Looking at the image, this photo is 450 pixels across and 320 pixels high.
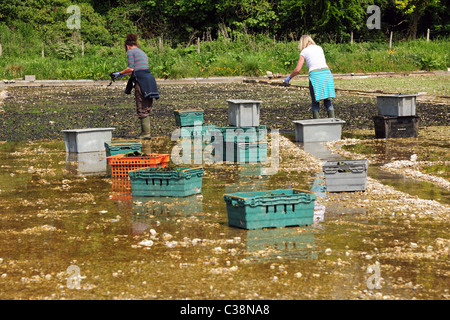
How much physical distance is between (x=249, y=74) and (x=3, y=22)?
2236cm

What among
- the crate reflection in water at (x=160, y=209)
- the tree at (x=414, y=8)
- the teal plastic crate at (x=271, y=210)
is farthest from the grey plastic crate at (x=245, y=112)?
the tree at (x=414, y=8)

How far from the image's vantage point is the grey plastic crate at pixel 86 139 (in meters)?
11.9

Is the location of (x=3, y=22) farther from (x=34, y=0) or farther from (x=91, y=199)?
(x=91, y=199)

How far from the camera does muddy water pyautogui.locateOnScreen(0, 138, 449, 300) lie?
4.86 m

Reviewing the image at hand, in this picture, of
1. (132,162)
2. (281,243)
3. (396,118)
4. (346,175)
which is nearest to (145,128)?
(132,162)

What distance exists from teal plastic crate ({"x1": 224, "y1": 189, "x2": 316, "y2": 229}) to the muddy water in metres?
0.09

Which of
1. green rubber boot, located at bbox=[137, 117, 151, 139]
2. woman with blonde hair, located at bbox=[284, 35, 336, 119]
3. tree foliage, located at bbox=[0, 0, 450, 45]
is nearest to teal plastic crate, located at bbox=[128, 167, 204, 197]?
woman with blonde hair, located at bbox=[284, 35, 336, 119]

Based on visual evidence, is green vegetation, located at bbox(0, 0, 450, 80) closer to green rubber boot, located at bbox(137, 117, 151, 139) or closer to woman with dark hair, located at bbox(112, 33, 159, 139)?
green rubber boot, located at bbox(137, 117, 151, 139)

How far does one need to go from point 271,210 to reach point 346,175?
1.87 m

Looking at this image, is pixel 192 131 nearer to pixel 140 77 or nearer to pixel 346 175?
pixel 140 77

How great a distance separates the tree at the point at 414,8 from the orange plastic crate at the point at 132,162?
43026 millimetres

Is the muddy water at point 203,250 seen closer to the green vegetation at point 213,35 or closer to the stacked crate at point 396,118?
the stacked crate at point 396,118

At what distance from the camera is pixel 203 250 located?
5.82 metres

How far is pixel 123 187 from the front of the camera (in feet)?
28.9
